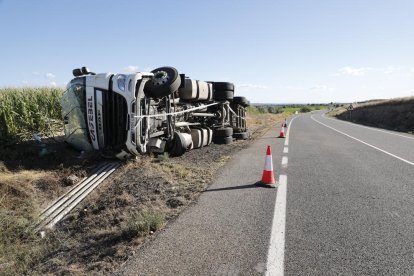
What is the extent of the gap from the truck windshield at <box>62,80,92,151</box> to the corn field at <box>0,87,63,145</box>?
1417 millimetres

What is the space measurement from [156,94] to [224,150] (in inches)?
158

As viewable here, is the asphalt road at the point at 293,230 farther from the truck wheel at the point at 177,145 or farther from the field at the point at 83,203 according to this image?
the truck wheel at the point at 177,145

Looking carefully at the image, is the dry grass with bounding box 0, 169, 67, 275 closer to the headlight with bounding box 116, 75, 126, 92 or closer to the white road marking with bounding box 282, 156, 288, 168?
the headlight with bounding box 116, 75, 126, 92

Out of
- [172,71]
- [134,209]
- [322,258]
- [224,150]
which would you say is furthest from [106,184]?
[224,150]

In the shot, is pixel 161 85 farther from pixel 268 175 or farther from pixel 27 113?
pixel 27 113

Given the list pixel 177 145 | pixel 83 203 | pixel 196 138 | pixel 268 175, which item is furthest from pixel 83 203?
pixel 196 138

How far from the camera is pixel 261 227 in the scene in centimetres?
448

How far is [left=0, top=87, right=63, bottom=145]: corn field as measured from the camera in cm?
953

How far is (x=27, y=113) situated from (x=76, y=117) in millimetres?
3143

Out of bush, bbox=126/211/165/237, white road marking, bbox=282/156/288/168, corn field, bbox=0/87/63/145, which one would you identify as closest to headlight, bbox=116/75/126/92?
corn field, bbox=0/87/63/145

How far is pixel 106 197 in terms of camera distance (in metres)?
6.15

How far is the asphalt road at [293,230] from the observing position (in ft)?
11.4

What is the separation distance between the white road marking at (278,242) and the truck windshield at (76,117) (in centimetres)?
494

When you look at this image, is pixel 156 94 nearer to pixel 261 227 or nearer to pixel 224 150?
pixel 224 150
